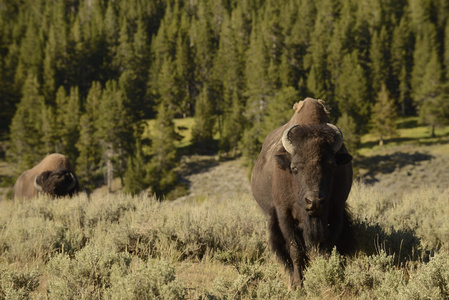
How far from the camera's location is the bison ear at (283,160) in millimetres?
4156

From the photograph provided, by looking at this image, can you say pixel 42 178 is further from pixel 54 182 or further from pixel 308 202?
pixel 308 202

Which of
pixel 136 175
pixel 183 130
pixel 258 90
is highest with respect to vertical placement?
pixel 258 90

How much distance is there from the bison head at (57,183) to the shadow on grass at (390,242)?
30.4 ft

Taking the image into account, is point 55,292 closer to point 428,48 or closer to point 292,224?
point 292,224

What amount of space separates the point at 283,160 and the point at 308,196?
0.68m

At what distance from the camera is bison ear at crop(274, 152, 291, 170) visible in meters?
4.16

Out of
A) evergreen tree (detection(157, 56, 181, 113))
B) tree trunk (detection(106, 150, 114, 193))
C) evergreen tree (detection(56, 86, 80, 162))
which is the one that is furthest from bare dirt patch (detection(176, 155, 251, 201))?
evergreen tree (detection(157, 56, 181, 113))

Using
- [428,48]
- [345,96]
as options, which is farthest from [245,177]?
[428,48]

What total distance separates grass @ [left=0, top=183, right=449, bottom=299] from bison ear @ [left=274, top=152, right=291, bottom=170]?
113cm

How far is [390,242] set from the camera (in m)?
4.80

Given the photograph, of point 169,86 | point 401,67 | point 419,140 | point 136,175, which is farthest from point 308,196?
point 401,67

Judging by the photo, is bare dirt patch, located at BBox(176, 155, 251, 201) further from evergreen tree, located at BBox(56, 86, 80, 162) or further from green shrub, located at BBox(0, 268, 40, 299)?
green shrub, located at BBox(0, 268, 40, 299)

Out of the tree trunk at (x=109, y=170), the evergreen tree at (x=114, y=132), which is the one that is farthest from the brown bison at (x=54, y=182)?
the tree trunk at (x=109, y=170)

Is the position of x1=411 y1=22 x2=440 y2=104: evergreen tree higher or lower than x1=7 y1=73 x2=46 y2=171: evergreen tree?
higher
